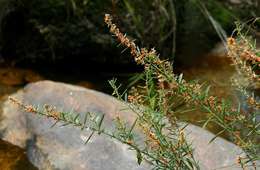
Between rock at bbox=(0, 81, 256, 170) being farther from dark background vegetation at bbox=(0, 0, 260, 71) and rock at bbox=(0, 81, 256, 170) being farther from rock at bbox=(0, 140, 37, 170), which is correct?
dark background vegetation at bbox=(0, 0, 260, 71)

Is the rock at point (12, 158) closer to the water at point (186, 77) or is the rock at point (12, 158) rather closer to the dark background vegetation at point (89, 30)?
the water at point (186, 77)

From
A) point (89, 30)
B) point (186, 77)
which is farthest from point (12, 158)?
point (186, 77)

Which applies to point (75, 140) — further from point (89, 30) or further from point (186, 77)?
point (186, 77)

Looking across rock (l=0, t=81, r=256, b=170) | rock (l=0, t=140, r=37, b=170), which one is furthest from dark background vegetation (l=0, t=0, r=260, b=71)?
rock (l=0, t=140, r=37, b=170)

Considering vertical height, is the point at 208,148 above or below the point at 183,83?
below

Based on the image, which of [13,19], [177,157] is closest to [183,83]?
[177,157]

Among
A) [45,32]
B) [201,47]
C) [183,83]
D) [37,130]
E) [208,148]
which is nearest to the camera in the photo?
[183,83]

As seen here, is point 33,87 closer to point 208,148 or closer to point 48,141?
point 48,141

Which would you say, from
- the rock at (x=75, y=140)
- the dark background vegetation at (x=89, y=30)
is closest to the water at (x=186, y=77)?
the dark background vegetation at (x=89, y=30)
